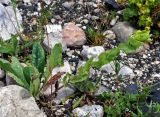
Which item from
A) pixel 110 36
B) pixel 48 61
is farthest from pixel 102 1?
pixel 48 61

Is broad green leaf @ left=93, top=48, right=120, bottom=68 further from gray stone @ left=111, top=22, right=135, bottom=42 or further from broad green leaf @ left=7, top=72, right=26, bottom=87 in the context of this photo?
gray stone @ left=111, top=22, right=135, bottom=42

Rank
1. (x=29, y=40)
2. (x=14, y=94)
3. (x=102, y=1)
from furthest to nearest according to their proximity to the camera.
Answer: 1. (x=102, y=1)
2. (x=29, y=40)
3. (x=14, y=94)

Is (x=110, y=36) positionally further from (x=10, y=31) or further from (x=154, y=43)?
(x=10, y=31)

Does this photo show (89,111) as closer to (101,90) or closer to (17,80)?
(101,90)

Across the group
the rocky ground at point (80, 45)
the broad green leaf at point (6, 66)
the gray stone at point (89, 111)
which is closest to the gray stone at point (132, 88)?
the rocky ground at point (80, 45)

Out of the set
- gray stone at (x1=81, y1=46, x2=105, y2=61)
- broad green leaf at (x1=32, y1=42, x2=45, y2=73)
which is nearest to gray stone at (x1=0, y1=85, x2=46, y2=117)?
broad green leaf at (x1=32, y1=42, x2=45, y2=73)

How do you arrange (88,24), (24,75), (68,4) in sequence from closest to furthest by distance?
(24,75)
(88,24)
(68,4)

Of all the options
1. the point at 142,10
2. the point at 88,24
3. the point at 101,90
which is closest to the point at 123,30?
the point at 142,10
